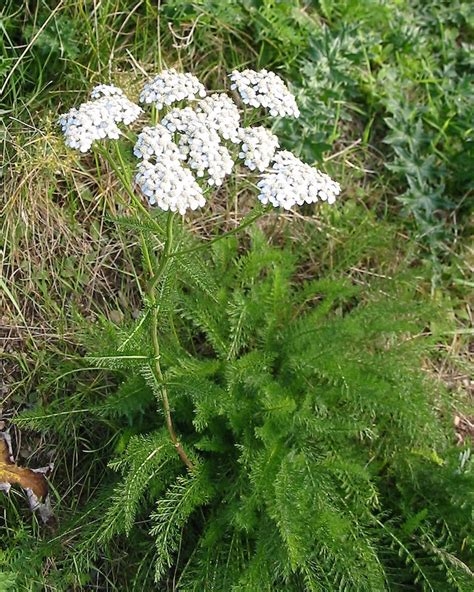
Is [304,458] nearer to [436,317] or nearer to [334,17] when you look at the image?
[436,317]

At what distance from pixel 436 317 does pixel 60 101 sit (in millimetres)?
1835

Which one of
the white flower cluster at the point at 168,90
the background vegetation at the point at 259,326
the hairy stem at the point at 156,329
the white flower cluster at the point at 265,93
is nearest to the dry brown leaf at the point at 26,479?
the background vegetation at the point at 259,326

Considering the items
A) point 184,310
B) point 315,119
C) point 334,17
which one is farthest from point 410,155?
point 184,310

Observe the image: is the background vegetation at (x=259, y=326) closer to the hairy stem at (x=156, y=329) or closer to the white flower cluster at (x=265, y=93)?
the hairy stem at (x=156, y=329)

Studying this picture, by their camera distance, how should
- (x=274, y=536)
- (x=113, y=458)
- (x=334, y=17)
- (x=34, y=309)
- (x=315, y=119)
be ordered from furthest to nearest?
1. (x=334, y=17)
2. (x=315, y=119)
3. (x=34, y=309)
4. (x=113, y=458)
5. (x=274, y=536)

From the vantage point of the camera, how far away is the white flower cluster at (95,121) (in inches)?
73.7

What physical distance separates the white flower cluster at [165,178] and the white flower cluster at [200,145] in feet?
0.14

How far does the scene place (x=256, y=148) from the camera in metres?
1.98

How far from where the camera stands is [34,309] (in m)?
2.87

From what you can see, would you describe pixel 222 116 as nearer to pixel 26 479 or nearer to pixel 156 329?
pixel 156 329

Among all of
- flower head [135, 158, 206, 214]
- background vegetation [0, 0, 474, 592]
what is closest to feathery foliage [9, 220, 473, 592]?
background vegetation [0, 0, 474, 592]

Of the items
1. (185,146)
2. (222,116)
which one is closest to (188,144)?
(185,146)

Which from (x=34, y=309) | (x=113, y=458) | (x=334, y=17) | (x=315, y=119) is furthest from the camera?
(x=334, y=17)

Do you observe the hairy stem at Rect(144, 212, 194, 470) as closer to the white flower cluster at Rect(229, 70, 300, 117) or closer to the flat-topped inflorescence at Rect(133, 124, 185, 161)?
the flat-topped inflorescence at Rect(133, 124, 185, 161)
